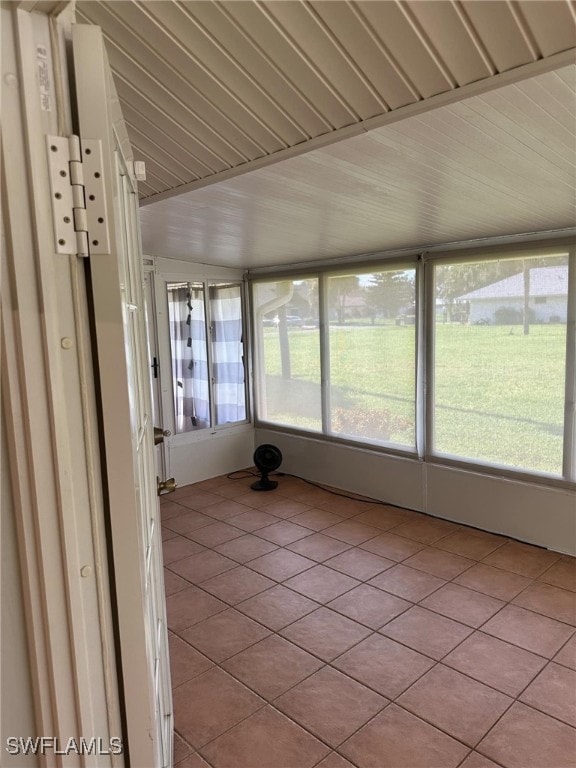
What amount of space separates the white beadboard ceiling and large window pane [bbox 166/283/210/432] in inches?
111

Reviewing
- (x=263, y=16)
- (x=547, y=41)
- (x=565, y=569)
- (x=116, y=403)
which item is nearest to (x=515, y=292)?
(x=565, y=569)

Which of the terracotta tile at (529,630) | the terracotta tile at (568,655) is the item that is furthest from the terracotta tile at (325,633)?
the terracotta tile at (568,655)

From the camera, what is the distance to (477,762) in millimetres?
1892

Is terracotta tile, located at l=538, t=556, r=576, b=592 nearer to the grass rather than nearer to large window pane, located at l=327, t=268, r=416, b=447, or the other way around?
the grass

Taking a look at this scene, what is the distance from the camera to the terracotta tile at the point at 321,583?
3.11 meters

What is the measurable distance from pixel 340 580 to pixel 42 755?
2.66m

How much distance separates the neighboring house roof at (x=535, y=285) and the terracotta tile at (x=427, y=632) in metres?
2.25

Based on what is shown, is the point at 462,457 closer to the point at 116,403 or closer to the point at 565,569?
the point at 565,569

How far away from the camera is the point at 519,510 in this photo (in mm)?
3719

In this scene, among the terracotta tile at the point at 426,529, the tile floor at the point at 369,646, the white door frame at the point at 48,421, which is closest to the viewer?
the white door frame at the point at 48,421

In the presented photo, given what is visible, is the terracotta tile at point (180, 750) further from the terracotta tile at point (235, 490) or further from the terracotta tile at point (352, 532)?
the terracotta tile at point (235, 490)

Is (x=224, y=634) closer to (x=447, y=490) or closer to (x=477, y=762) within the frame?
(x=477, y=762)

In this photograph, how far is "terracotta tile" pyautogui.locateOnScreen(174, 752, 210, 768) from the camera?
191 cm

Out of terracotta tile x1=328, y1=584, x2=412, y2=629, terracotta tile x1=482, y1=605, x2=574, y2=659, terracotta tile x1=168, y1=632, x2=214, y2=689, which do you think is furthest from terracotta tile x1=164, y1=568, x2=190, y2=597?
terracotta tile x1=482, y1=605, x2=574, y2=659
